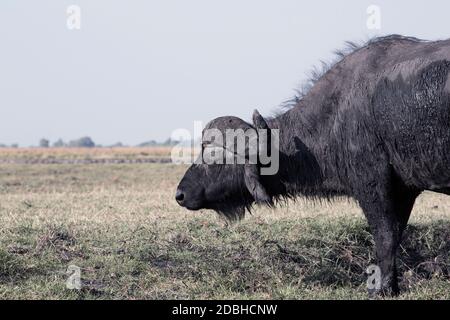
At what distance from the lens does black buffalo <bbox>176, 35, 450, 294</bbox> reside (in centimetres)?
636

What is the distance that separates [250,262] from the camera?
7566 mm

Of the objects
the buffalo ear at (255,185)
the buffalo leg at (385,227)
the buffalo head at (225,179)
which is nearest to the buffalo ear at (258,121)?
the buffalo head at (225,179)

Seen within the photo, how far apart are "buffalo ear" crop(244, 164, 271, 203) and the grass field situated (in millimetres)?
800

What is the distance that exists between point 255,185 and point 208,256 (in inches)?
43.0

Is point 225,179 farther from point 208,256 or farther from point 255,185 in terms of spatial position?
point 208,256

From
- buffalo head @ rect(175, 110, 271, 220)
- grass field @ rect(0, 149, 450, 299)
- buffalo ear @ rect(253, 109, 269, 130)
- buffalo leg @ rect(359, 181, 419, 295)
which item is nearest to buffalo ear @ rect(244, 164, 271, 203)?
buffalo head @ rect(175, 110, 271, 220)

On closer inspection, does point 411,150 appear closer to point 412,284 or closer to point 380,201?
point 380,201

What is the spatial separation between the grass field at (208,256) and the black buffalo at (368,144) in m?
0.58

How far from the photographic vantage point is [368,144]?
6.69 metres

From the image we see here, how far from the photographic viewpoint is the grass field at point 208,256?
22.3 feet

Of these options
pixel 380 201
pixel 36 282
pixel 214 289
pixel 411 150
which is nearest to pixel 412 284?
pixel 380 201

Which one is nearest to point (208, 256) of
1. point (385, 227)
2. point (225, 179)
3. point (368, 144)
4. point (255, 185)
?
point (225, 179)

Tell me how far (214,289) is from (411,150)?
2280 mm

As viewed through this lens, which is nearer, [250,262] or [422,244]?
[250,262]
